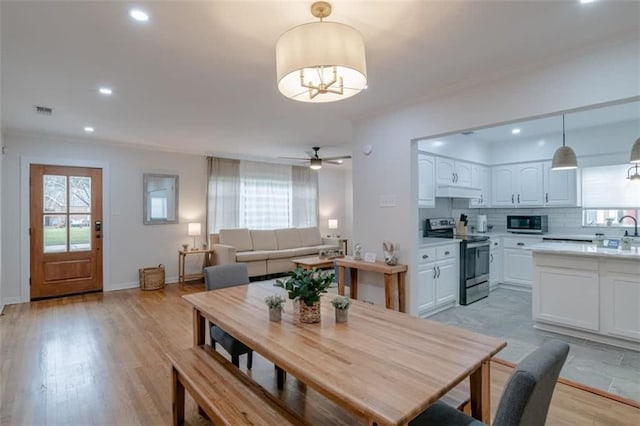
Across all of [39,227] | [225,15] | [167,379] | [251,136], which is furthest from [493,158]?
[39,227]

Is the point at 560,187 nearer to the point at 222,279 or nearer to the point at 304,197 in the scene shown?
the point at 304,197

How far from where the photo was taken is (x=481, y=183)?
590 cm

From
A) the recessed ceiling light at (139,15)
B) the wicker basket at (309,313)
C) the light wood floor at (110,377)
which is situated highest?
the recessed ceiling light at (139,15)

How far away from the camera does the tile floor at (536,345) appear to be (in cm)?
253

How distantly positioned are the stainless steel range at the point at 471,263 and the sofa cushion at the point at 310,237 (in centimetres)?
303

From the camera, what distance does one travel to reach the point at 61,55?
95.9 inches

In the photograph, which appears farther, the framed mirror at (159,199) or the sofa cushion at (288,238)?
the sofa cushion at (288,238)

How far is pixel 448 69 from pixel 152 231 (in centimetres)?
537

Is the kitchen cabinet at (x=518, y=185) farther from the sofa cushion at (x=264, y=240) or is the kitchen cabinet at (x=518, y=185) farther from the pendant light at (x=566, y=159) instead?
the sofa cushion at (x=264, y=240)

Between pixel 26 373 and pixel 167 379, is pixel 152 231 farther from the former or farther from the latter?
pixel 167 379

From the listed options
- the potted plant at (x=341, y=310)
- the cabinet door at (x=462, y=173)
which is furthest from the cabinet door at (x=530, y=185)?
the potted plant at (x=341, y=310)

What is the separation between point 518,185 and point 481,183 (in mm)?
603

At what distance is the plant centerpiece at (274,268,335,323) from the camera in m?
1.76

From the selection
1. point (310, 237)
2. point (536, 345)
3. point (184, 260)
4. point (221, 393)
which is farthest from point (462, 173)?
point (184, 260)
